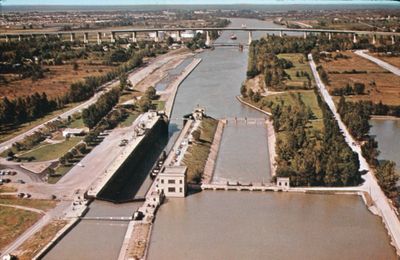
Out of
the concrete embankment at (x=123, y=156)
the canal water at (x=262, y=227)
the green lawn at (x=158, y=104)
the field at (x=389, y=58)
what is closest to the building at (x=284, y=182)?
the canal water at (x=262, y=227)

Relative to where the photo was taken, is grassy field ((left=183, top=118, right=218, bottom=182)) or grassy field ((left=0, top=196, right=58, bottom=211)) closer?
grassy field ((left=0, top=196, right=58, bottom=211))

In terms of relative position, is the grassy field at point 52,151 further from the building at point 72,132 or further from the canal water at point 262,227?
the canal water at point 262,227

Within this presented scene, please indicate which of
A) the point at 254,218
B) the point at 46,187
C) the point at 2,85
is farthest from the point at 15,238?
the point at 2,85

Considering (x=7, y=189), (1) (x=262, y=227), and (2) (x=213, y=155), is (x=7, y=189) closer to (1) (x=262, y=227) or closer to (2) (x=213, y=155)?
(2) (x=213, y=155)

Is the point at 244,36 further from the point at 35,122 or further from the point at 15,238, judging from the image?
the point at 15,238

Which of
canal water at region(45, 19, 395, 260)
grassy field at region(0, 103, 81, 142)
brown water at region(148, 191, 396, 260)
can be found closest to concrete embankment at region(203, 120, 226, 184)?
canal water at region(45, 19, 395, 260)

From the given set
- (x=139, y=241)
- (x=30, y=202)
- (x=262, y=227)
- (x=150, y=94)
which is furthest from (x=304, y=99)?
(x=139, y=241)

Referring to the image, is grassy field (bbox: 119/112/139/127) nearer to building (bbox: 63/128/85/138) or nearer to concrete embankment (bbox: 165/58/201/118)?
concrete embankment (bbox: 165/58/201/118)
